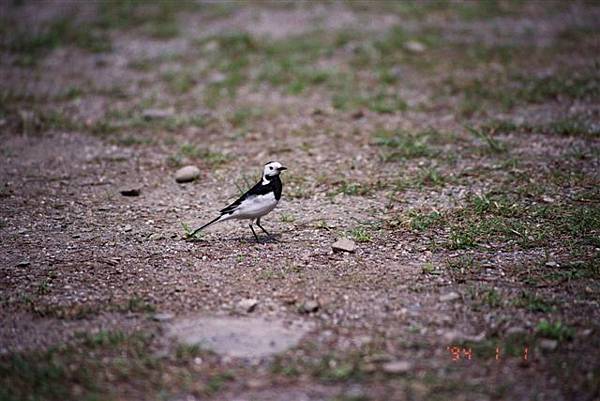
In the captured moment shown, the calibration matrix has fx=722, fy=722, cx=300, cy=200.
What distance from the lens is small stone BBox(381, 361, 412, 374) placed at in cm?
422

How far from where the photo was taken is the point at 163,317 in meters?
4.90

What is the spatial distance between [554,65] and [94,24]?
27.3 ft

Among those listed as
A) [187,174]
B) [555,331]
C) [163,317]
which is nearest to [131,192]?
[187,174]

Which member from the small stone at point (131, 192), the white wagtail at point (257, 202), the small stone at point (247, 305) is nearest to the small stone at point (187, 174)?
the small stone at point (131, 192)

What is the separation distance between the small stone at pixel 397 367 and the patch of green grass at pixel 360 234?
1.87m

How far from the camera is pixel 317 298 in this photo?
5.10 meters

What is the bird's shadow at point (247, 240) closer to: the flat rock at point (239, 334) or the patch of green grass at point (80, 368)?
the flat rock at point (239, 334)

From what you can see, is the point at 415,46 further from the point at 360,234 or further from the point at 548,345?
the point at 548,345

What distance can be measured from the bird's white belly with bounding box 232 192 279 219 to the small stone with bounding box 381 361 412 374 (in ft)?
6.65

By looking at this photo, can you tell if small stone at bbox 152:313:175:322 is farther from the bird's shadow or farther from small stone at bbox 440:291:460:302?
small stone at bbox 440:291:460:302

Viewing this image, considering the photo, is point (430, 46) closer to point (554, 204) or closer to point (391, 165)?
point (391, 165)

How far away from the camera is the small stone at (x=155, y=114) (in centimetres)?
942

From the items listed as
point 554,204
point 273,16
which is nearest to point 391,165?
point 554,204
